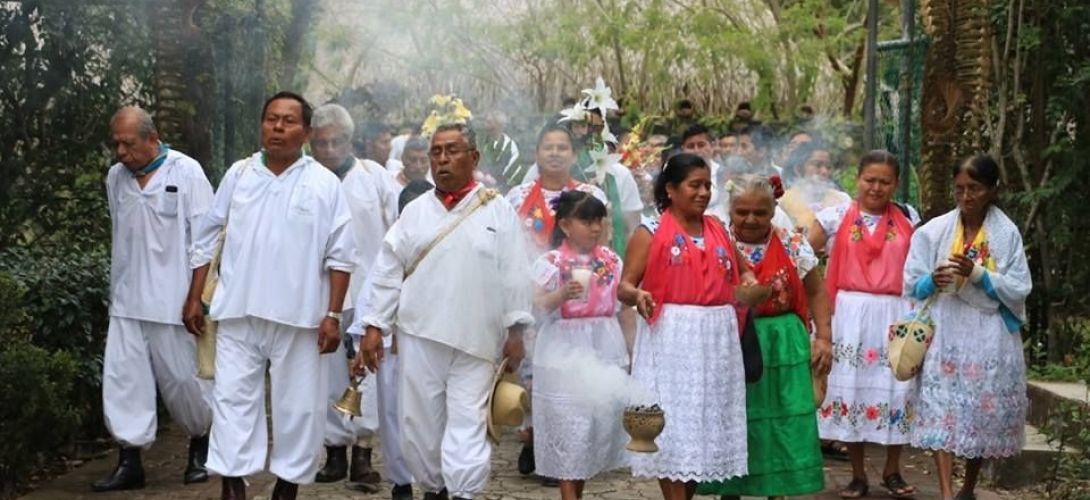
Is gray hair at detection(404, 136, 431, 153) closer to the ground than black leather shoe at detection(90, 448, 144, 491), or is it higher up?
higher up

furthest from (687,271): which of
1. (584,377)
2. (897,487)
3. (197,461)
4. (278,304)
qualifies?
(197,461)

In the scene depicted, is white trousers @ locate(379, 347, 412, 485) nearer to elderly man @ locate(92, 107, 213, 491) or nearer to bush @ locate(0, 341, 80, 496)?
elderly man @ locate(92, 107, 213, 491)

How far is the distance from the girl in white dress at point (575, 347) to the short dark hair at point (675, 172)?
0.78m

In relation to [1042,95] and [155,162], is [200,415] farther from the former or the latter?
[1042,95]

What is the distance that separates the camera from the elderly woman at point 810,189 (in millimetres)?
10555

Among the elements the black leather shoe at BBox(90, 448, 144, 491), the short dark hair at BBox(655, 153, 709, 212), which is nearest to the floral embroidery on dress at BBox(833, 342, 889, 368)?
the short dark hair at BBox(655, 153, 709, 212)

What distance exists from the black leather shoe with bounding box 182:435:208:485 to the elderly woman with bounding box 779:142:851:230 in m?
3.63

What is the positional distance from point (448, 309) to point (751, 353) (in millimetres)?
1368

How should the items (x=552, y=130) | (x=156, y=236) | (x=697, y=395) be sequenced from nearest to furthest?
(x=697, y=395) < (x=156, y=236) < (x=552, y=130)

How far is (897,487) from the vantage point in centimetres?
929

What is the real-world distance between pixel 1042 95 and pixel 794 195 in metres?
2.27

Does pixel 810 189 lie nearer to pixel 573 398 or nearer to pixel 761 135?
pixel 573 398

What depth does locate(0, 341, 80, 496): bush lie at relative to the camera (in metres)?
8.30

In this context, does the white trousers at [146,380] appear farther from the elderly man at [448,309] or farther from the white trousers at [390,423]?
the elderly man at [448,309]
